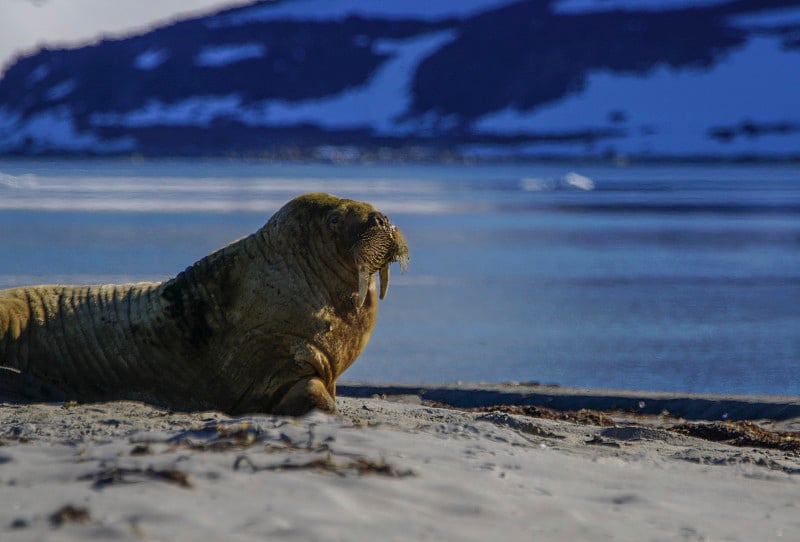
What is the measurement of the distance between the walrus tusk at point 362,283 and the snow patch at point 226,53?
419 ft

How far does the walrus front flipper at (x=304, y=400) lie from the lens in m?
5.37

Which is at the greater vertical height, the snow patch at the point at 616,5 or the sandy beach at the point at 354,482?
the snow patch at the point at 616,5

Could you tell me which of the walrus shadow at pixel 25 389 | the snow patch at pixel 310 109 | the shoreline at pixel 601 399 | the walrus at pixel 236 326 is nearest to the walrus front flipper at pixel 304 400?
the walrus at pixel 236 326

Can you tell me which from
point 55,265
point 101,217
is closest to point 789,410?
point 55,265

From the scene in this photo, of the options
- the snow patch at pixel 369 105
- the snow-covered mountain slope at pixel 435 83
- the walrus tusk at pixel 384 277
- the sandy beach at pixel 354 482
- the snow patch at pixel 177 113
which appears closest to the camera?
the sandy beach at pixel 354 482

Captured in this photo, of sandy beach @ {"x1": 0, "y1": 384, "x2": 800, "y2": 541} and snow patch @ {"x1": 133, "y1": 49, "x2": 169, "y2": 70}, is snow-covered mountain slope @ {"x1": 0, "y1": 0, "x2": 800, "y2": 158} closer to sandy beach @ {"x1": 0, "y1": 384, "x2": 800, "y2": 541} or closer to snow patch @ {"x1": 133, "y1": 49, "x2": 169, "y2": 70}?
snow patch @ {"x1": 133, "y1": 49, "x2": 169, "y2": 70}

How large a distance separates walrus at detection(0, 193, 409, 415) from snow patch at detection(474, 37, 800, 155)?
86.8m

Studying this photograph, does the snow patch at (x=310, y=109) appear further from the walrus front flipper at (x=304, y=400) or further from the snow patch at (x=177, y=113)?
the walrus front flipper at (x=304, y=400)

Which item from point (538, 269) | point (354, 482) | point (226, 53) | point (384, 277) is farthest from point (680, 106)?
point (354, 482)

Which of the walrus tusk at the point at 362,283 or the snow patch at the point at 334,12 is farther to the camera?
the snow patch at the point at 334,12

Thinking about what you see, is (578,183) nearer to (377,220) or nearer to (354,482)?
(377,220)

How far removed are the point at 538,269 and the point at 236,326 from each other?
13398 mm

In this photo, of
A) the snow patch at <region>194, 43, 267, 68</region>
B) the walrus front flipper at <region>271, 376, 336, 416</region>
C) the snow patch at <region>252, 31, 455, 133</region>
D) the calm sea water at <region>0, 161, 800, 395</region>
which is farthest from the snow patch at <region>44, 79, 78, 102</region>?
the walrus front flipper at <region>271, 376, 336, 416</region>

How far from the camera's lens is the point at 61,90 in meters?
130
